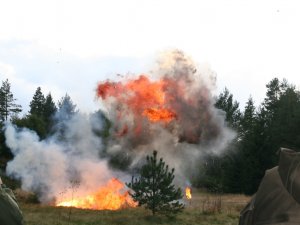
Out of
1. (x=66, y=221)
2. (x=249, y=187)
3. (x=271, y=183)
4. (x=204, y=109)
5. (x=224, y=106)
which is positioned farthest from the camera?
(x=224, y=106)

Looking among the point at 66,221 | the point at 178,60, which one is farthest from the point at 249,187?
the point at 66,221

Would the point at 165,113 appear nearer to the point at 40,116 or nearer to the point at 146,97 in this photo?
the point at 146,97

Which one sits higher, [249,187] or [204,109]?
[204,109]

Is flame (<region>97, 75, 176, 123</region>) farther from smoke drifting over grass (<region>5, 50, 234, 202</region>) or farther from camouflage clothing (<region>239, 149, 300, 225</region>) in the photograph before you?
camouflage clothing (<region>239, 149, 300, 225</region>)

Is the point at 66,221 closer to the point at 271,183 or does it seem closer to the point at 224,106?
the point at 271,183

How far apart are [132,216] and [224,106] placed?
59.4m

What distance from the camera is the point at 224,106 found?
7975 centimetres

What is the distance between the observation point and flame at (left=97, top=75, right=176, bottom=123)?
36.7m

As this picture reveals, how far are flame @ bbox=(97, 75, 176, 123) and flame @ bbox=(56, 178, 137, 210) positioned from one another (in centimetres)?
643

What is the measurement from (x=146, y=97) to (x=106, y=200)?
930cm

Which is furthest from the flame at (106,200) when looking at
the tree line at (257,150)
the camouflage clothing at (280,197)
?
the camouflage clothing at (280,197)

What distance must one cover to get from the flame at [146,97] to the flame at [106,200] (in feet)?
21.1

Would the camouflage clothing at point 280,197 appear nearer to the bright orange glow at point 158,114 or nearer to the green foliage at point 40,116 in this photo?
the bright orange glow at point 158,114

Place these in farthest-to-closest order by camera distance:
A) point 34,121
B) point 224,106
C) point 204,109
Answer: point 224,106, point 34,121, point 204,109
